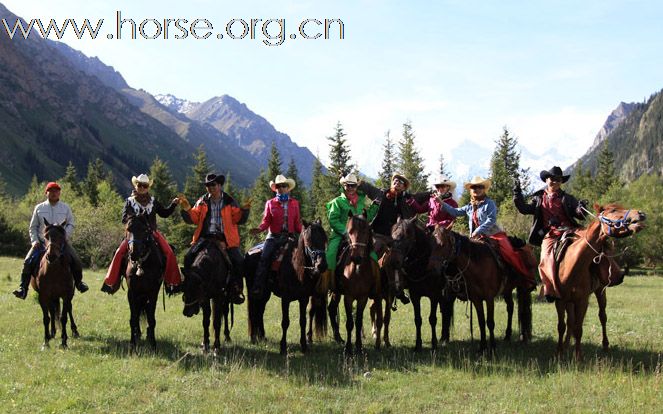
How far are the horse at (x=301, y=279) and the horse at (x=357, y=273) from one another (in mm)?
527

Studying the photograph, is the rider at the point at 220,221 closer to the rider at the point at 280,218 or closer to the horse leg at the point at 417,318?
the rider at the point at 280,218

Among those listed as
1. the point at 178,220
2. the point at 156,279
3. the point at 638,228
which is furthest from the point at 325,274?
the point at 178,220

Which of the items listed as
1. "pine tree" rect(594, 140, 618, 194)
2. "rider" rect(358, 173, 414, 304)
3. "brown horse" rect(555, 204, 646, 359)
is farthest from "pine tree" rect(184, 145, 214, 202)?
"pine tree" rect(594, 140, 618, 194)

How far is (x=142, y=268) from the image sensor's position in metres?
10.5

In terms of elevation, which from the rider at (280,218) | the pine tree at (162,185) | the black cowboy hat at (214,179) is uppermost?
the pine tree at (162,185)

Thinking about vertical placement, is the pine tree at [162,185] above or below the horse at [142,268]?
above

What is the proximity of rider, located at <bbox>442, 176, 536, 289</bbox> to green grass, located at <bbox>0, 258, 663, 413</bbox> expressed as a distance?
1847 mm

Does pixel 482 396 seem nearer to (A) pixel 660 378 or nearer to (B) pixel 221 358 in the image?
(A) pixel 660 378

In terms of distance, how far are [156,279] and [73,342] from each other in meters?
2.93

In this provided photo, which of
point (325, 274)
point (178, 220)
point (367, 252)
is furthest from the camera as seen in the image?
point (178, 220)

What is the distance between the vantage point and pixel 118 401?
24.8 feet

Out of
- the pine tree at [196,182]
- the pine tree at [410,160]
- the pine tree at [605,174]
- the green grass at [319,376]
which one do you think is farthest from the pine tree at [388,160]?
the green grass at [319,376]

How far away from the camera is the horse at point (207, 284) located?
10.1 meters

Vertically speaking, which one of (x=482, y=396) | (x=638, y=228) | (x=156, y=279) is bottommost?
(x=482, y=396)
